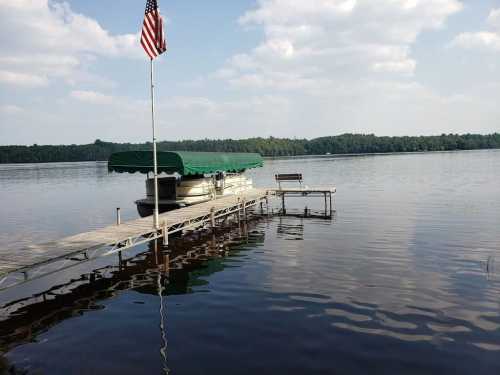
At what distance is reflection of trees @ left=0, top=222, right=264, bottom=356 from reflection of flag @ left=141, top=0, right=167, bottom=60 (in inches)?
330

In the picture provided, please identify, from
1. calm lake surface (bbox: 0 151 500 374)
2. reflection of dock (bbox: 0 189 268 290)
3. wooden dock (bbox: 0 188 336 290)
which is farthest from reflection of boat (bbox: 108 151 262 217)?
calm lake surface (bbox: 0 151 500 374)

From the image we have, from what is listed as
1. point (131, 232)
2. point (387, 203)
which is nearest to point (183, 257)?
point (131, 232)

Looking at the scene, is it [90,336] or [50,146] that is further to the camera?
[50,146]

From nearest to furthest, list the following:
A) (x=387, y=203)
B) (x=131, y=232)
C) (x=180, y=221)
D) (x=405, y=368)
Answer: (x=405, y=368) → (x=131, y=232) → (x=180, y=221) → (x=387, y=203)

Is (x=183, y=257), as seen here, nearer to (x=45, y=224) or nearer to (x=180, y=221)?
(x=180, y=221)

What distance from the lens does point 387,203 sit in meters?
31.2

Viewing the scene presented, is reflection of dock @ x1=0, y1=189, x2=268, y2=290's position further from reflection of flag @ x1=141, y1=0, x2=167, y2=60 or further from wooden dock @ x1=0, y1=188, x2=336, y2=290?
reflection of flag @ x1=141, y1=0, x2=167, y2=60

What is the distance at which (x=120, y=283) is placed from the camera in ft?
44.4

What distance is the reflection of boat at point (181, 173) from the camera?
71.9ft

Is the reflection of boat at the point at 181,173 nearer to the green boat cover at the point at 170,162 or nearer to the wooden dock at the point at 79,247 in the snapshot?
the green boat cover at the point at 170,162

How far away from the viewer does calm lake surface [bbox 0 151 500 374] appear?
26.6ft

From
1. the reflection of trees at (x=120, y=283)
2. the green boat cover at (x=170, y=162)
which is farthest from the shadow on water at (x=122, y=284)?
the green boat cover at (x=170, y=162)

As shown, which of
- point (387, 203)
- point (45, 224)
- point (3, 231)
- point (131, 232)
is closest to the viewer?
point (131, 232)

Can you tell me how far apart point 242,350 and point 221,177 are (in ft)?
67.1
